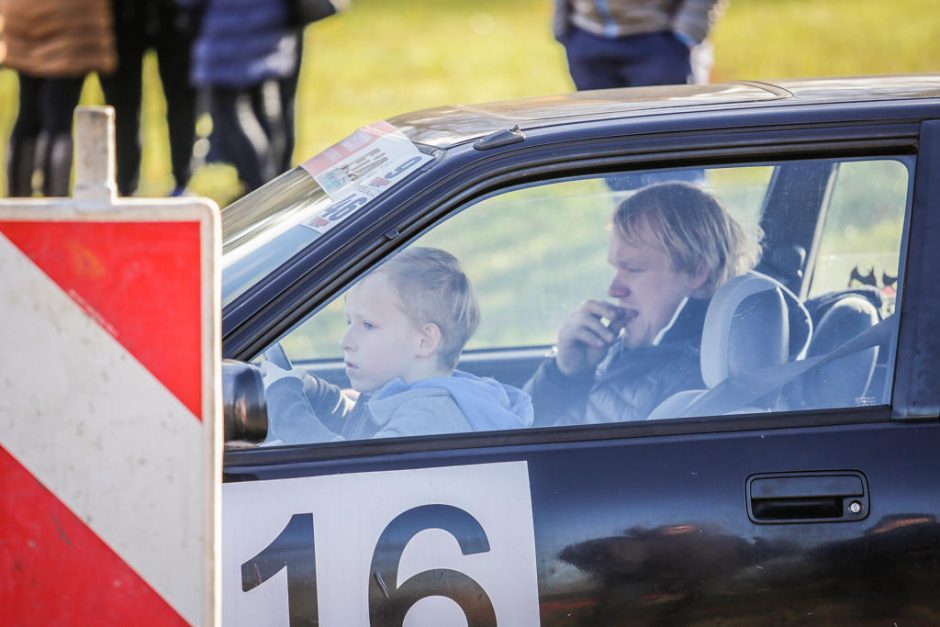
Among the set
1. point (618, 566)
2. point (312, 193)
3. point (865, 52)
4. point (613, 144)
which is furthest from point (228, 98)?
point (865, 52)

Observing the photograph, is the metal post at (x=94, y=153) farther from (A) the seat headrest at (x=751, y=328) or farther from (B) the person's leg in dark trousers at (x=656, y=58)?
(B) the person's leg in dark trousers at (x=656, y=58)

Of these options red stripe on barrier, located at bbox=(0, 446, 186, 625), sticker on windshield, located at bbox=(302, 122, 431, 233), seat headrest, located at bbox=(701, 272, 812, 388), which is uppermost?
sticker on windshield, located at bbox=(302, 122, 431, 233)

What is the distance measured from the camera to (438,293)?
250 cm

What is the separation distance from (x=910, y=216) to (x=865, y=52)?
935 cm

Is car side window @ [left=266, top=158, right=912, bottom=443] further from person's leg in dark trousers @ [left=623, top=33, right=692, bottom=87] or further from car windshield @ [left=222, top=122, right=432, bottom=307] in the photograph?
person's leg in dark trousers @ [left=623, top=33, right=692, bottom=87]

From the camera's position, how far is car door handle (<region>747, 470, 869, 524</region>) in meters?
2.22

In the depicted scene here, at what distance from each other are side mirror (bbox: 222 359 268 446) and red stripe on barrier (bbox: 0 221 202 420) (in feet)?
0.52

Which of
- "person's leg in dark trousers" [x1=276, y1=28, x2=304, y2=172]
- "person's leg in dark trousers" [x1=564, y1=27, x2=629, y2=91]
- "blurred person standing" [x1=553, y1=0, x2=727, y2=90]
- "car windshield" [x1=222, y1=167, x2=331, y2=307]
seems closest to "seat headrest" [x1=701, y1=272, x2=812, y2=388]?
"car windshield" [x1=222, y1=167, x2=331, y2=307]

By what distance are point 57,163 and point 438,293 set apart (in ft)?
13.0

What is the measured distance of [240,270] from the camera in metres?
2.45

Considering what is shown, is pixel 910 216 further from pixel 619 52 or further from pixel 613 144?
pixel 619 52

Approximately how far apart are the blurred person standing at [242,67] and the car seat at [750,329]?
350cm

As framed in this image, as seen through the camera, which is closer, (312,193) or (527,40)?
(312,193)

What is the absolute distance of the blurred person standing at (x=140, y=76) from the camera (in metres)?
6.30
